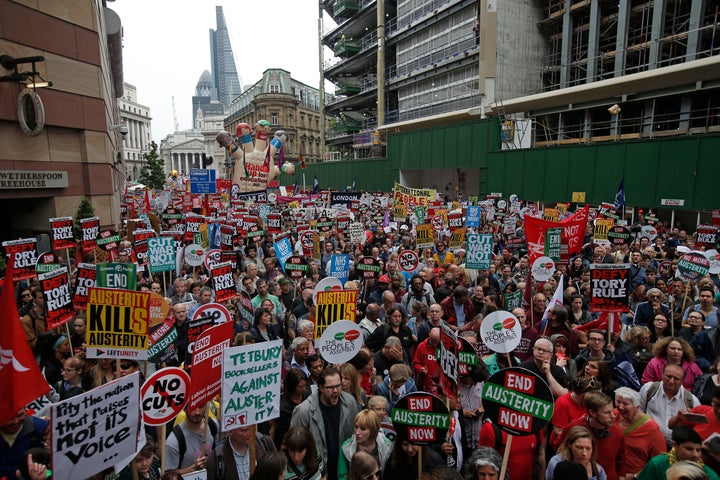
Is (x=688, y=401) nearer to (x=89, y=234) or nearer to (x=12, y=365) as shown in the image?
(x=12, y=365)

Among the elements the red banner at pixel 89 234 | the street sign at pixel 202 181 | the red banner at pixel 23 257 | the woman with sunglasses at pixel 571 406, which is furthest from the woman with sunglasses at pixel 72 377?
the street sign at pixel 202 181

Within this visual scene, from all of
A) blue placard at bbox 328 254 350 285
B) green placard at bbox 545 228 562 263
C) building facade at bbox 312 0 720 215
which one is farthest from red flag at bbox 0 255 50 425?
building facade at bbox 312 0 720 215

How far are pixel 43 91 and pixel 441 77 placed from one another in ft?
116

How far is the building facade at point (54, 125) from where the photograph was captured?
14.5 metres

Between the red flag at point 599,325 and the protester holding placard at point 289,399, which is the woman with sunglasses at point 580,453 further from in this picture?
the red flag at point 599,325

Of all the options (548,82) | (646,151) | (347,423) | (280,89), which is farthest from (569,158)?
(280,89)

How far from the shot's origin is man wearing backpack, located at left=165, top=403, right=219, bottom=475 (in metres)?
4.32

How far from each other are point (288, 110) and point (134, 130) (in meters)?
55.5

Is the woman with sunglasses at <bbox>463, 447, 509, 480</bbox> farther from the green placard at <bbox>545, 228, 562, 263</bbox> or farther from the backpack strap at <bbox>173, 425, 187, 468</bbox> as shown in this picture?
the green placard at <bbox>545, 228, 562, 263</bbox>

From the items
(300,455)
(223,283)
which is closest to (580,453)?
(300,455)

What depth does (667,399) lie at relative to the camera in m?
4.92

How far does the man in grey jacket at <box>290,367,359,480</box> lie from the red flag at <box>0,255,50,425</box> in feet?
7.64

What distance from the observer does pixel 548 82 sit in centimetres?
3844

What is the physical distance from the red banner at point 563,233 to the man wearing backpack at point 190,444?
26.5 feet
